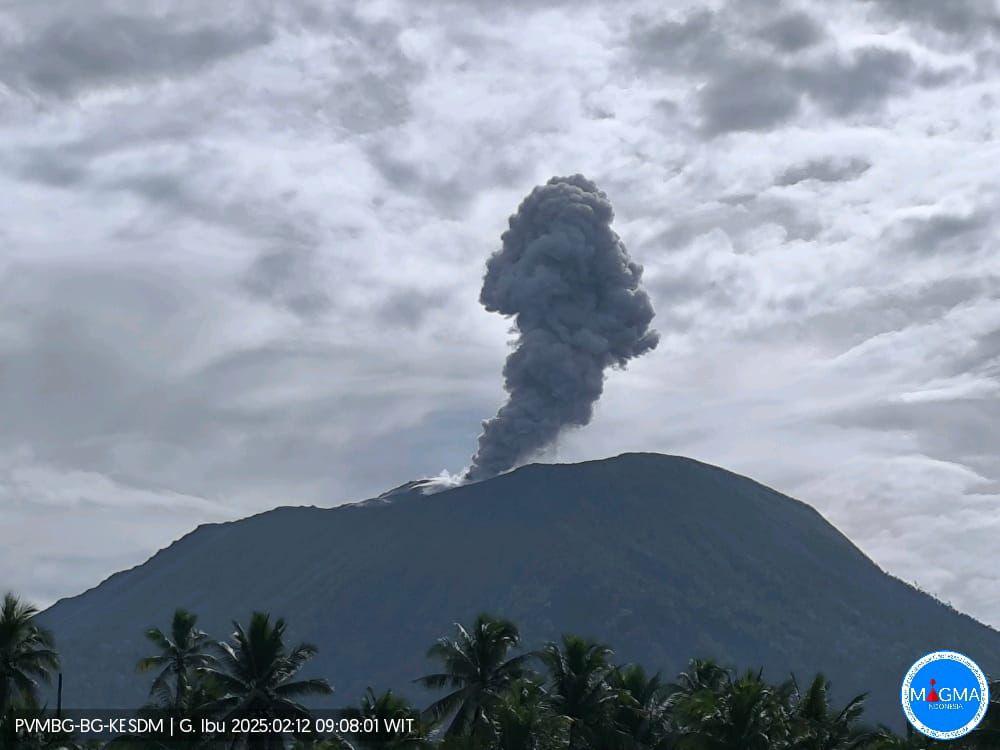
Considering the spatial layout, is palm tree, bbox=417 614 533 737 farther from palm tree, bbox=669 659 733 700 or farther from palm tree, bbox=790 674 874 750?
palm tree, bbox=790 674 874 750

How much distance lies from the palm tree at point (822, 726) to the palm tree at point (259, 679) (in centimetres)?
1575

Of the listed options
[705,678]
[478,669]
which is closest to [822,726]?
[705,678]

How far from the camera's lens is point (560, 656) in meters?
49.8

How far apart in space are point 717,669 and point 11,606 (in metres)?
25.3

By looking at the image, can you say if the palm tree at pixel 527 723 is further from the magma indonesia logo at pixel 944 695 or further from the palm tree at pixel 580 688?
the magma indonesia logo at pixel 944 695

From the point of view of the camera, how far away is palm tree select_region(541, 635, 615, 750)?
4792cm

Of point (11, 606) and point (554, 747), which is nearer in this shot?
point (554, 747)

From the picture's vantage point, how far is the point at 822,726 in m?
43.5

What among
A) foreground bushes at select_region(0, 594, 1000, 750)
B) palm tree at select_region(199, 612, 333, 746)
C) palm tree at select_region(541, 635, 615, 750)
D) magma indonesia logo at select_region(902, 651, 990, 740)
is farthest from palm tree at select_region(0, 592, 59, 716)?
magma indonesia logo at select_region(902, 651, 990, 740)

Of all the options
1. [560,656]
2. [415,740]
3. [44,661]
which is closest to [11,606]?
[44,661]

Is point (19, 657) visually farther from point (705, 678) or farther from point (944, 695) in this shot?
point (944, 695)

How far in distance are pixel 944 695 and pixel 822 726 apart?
464 cm

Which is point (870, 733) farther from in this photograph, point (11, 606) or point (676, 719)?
point (11, 606)

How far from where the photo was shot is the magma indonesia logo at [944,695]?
39.5 meters
